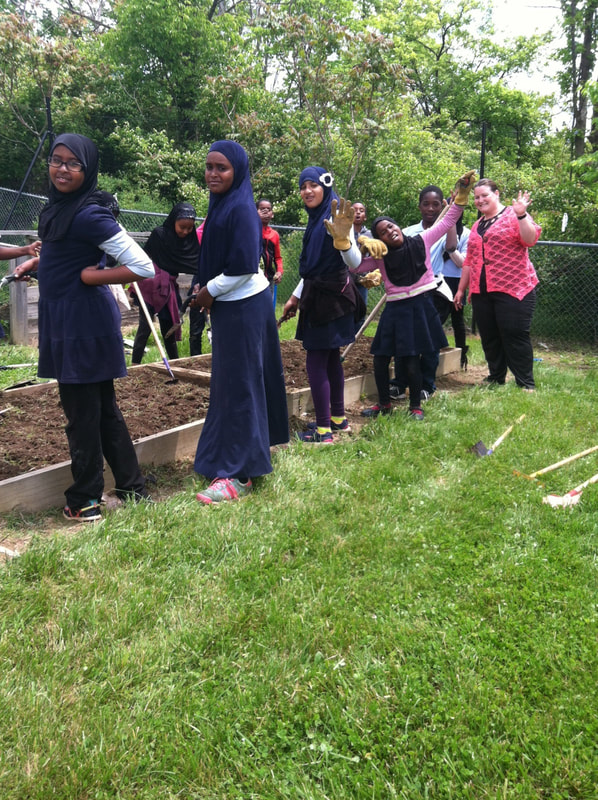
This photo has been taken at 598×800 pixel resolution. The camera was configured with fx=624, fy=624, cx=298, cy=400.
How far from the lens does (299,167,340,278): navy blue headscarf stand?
4574mm

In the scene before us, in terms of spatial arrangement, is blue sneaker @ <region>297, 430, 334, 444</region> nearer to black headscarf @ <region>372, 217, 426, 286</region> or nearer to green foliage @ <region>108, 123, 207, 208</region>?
black headscarf @ <region>372, 217, 426, 286</region>

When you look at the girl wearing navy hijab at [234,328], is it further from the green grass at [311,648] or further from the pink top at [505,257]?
the pink top at [505,257]

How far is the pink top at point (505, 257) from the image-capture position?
6457 millimetres

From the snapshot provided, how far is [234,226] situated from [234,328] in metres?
0.62

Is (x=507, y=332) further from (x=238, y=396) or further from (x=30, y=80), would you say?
(x=30, y=80)

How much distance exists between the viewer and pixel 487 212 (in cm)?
661

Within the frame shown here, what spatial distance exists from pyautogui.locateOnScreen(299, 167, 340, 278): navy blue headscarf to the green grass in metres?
1.80

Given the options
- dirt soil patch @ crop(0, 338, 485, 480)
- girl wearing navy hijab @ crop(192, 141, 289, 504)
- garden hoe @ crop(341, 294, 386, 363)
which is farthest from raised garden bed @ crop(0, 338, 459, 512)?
girl wearing navy hijab @ crop(192, 141, 289, 504)

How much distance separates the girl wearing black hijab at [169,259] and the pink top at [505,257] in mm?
3104

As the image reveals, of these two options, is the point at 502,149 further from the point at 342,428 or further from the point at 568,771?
the point at 568,771

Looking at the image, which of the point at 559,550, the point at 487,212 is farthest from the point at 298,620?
the point at 487,212

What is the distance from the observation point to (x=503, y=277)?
6.62 m

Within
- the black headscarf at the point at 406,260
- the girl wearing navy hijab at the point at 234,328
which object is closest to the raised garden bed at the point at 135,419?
the girl wearing navy hijab at the point at 234,328

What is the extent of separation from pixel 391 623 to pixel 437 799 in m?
0.84
